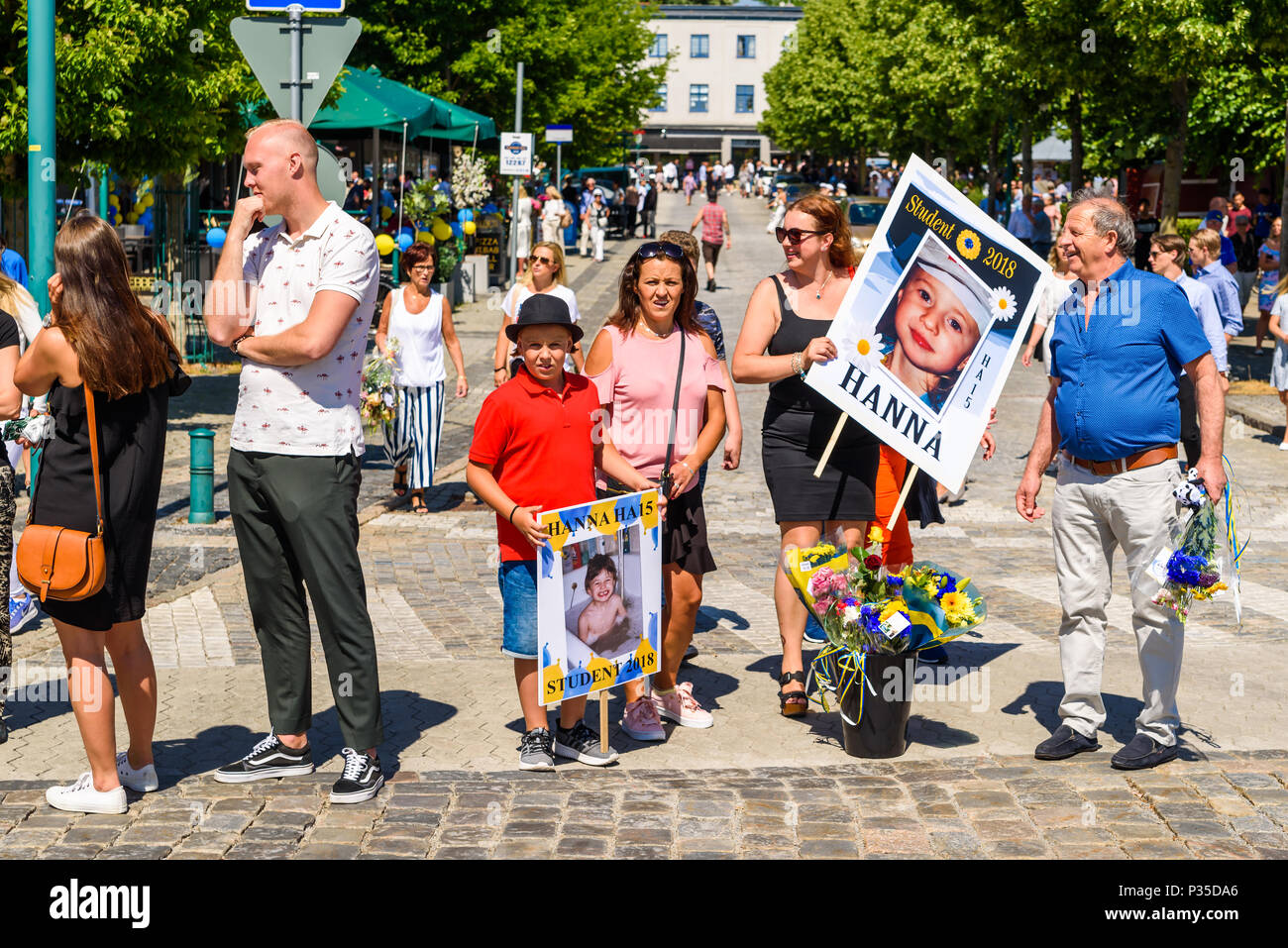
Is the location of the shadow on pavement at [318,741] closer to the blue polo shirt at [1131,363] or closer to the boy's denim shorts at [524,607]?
the boy's denim shorts at [524,607]

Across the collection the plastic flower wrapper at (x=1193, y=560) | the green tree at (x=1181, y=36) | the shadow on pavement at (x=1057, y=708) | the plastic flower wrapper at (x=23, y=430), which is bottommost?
the shadow on pavement at (x=1057, y=708)

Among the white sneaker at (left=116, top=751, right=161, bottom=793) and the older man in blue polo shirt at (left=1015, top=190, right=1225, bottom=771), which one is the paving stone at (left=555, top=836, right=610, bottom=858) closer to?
the white sneaker at (left=116, top=751, right=161, bottom=793)

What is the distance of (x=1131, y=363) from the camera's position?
18.0 ft

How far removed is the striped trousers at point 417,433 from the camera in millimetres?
10594

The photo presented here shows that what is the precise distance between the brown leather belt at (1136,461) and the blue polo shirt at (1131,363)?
23 mm

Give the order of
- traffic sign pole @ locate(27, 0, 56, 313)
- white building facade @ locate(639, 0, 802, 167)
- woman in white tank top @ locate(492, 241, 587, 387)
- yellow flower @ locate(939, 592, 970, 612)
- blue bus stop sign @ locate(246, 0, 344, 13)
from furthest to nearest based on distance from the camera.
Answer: white building facade @ locate(639, 0, 802, 167)
woman in white tank top @ locate(492, 241, 587, 387)
traffic sign pole @ locate(27, 0, 56, 313)
blue bus stop sign @ locate(246, 0, 344, 13)
yellow flower @ locate(939, 592, 970, 612)

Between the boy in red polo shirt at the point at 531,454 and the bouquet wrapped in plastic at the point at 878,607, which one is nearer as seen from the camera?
the boy in red polo shirt at the point at 531,454

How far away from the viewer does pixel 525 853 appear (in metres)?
4.67

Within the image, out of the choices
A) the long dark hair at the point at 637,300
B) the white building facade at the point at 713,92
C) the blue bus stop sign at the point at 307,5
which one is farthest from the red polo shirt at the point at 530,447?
the white building facade at the point at 713,92

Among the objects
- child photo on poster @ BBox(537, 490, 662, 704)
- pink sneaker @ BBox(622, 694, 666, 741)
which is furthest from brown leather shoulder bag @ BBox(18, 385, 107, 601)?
pink sneaker @ BBox(622, 694, 666, 741)

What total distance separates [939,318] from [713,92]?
373 feet

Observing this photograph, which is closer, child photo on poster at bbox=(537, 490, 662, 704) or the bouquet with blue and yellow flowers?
child photo on poster at bbox=(537, 490, 662, 704)

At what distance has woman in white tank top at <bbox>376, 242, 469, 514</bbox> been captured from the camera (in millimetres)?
10578

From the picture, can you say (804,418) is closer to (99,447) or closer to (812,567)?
(812,567)
